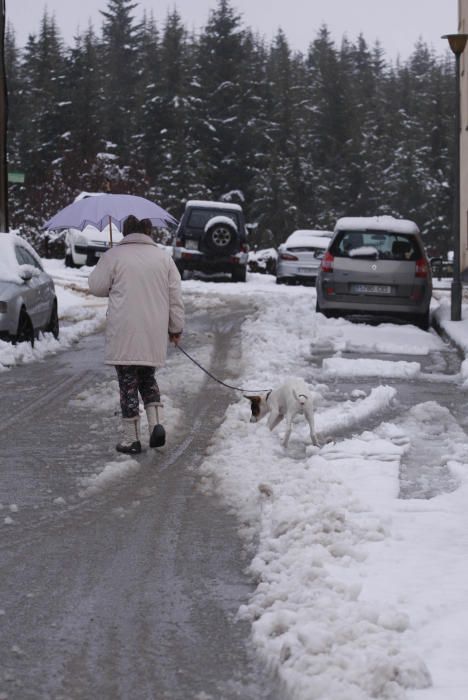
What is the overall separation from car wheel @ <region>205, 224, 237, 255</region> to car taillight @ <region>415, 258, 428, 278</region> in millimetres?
12400

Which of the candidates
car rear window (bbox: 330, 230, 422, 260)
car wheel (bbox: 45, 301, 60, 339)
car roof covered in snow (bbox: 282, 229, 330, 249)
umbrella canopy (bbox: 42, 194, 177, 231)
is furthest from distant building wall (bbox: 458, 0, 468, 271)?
umbrella canopy (bbox: 42, 194, 177, 231)

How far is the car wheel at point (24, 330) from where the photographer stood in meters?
15.1

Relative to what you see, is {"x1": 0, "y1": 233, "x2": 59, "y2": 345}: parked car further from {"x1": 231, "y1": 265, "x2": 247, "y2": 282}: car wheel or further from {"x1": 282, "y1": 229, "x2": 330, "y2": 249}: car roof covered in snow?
{"x1": 282, "y1": 229, "x2": 330, "y2": 249}: car roof covered in snow

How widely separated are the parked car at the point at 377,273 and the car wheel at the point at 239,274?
12.7 meters

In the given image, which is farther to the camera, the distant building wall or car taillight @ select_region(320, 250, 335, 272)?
the distant building wall

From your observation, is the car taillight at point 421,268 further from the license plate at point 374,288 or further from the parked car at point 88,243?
the parked car at point 88,243

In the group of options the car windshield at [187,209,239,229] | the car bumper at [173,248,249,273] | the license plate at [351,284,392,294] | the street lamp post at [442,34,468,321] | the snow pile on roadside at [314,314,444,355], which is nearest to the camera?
the snow pile on roadside at [314,314,444,355]

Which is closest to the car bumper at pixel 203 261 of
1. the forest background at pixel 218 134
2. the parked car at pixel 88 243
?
the parked car at pixel 88 243

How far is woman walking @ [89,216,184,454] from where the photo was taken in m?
8.67

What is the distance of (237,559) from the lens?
5.86 m

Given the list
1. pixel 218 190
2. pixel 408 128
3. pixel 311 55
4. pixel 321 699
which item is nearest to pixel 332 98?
pixel 408 128

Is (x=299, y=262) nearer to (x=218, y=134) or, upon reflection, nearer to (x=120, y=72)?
(x=218, y=134)

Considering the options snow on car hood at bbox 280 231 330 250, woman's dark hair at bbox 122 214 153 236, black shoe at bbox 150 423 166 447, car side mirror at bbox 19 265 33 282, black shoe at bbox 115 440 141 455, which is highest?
woman's dark hair at bbox 122 214 153 236

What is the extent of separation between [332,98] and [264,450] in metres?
72.8
